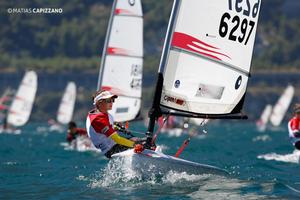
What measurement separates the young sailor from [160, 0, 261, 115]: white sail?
941 millimetres

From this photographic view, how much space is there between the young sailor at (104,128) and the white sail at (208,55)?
0.94 meters

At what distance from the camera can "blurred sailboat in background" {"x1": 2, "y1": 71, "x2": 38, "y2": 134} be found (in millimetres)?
45594

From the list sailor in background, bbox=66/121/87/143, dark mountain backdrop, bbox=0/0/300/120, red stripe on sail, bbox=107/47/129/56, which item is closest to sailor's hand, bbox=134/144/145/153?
red stripe on sail, bbox=107/47/129/56

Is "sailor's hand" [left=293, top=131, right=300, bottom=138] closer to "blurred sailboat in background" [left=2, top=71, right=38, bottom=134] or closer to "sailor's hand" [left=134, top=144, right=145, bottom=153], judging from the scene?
"sailor's hand" [left=134, top=144, right=145, bottom=153]

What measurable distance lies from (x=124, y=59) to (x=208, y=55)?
1083 cm

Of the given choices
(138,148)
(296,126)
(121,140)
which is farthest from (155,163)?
(296,126)

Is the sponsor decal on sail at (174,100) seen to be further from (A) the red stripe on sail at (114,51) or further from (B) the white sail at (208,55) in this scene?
(A) the red stripe on sail at (114,51)

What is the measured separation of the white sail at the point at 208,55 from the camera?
47.2 feet

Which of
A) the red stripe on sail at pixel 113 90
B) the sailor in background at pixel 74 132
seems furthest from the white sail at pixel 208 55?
the sailor in background at pixel 74 132

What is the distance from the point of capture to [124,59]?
1005 inches

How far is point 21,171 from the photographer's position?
56.6ft

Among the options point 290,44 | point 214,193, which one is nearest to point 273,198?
point 214,193

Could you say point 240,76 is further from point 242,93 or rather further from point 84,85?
point 84,85

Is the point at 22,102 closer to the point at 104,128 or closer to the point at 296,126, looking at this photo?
the point at 296,126
